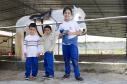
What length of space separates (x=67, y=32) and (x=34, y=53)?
87 cm

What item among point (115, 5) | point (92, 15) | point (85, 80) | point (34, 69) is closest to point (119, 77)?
point (85, 80)

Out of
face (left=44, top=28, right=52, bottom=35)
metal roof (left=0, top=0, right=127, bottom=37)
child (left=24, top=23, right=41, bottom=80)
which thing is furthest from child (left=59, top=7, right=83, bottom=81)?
metal roof (left=0, top=0, right=127, bottom=37)

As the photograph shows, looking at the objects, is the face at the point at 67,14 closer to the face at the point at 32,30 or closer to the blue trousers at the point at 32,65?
the face at the point at 32,30

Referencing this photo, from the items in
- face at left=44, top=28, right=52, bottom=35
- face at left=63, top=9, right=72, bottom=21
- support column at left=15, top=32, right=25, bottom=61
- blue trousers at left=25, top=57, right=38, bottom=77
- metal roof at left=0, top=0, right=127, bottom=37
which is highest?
metal roof at left=0, top=0, right=127, bottom=37

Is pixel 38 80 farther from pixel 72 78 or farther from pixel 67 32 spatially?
pixel 67 32

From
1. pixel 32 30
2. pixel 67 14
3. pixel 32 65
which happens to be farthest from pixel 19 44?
pixel 67 14

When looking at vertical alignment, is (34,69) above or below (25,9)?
below

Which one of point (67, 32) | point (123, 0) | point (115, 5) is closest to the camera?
point (67, 32)

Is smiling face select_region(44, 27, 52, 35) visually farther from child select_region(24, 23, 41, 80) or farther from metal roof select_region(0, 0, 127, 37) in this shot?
metal roof select_region(0, 0, 127, 37)

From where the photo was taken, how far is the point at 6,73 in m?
7.97

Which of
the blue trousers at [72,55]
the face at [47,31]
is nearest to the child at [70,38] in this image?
the blue trousers at [72,55]

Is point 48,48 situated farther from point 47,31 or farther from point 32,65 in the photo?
point 32,65

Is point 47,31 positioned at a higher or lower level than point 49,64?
higher

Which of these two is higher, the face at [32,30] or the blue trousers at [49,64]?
the face at [32,30]
